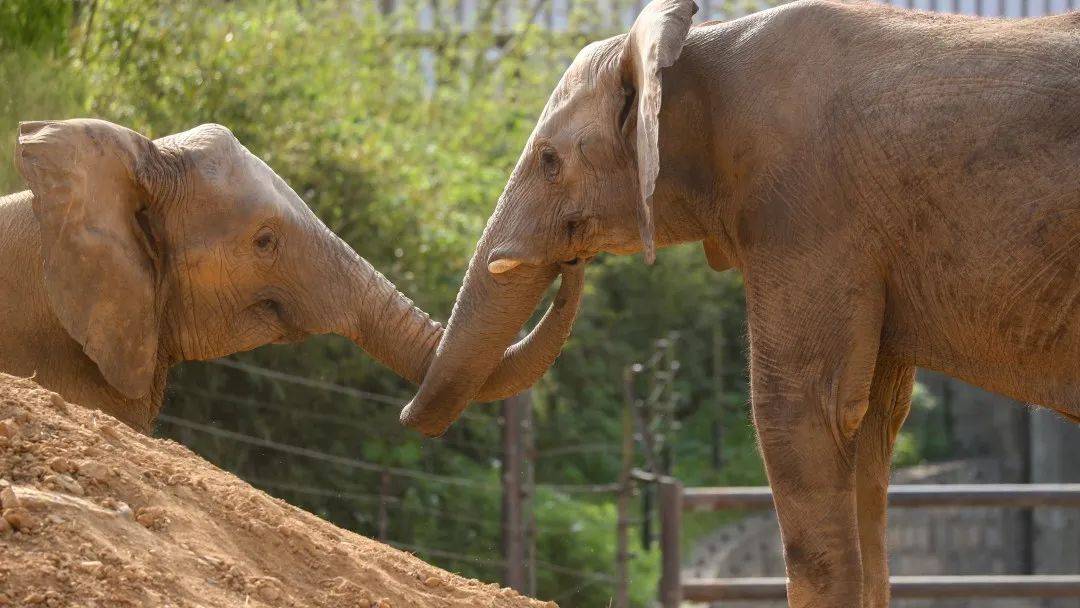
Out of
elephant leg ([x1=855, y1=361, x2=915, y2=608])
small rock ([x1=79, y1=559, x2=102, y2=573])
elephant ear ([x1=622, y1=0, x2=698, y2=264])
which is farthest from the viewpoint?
elephant leg ([x1=855, y1=361, x2=915, y2=608])

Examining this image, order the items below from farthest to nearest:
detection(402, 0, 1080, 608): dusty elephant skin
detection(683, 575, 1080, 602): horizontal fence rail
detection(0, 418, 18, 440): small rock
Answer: detection(683, 575, 1080, 602): horizontal fence rail < detection(402, 0, 1080, 608): dusty elephant skin < detection(0, 418, 18, 440): small rock

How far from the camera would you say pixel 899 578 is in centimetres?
789

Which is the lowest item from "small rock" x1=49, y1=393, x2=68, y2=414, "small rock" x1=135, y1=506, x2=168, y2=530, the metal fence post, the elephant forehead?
the metal fence post

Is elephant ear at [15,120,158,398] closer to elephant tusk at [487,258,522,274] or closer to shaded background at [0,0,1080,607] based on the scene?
elephant tusk at [487,258,522,274]

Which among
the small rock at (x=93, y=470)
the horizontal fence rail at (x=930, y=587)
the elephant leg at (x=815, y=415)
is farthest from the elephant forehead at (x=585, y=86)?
the horizontal fence rail at (x=930, y=587)

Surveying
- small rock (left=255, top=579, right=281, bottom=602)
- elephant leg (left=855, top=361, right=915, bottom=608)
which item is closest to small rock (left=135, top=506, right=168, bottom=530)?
small rock (left=255, top=579, right=281, bottom=602)

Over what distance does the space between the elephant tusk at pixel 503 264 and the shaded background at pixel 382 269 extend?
255cm

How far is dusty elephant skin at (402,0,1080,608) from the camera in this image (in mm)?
3857

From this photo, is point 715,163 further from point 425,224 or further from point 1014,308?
point 425,224

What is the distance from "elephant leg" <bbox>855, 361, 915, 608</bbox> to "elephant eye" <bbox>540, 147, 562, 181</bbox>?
1090 mm

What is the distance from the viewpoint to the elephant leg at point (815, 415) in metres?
4.09

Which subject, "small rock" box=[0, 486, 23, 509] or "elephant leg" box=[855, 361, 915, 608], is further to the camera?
"elephant leg" box=[855, 361, 915, 608]

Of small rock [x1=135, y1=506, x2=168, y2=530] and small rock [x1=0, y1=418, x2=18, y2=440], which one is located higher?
small rock [x1=0, y1=418, x2=18, y2=440]

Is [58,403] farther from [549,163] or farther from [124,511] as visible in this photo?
[549,163]
